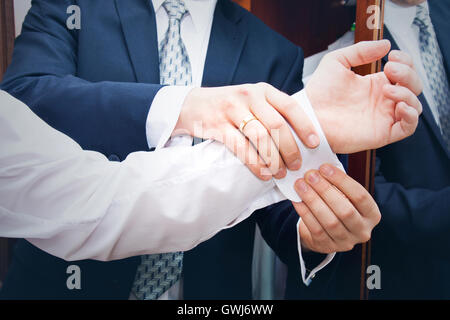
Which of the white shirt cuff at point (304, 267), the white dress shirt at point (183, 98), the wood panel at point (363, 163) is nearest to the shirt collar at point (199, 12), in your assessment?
the white dress shirt at point (183, 98)

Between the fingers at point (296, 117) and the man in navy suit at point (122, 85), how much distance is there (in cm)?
4

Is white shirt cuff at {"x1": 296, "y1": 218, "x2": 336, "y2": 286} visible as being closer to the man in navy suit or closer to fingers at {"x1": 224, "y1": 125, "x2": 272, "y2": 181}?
the man in navy suit

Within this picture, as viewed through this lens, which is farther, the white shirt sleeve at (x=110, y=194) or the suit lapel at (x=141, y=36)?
the suit lapel at (x=141, y=36)

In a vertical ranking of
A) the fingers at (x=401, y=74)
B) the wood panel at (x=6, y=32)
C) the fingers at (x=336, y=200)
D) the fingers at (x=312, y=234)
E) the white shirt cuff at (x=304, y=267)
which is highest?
the wood panel at (x=6, y=32)

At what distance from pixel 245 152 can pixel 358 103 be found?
0.66 feet

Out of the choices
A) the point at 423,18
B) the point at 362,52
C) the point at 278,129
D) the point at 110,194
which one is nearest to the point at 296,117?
the point at 278,129

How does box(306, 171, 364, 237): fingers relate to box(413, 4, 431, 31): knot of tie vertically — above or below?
below

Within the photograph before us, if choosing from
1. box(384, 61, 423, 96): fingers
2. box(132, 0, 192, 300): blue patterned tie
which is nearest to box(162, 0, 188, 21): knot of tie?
box(132, 0, 192, 300): blue patterned tie

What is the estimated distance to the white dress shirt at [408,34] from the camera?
0.63 metres

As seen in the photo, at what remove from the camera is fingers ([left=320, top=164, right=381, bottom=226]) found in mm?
521

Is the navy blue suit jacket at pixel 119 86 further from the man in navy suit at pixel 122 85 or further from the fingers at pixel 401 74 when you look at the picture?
the fingers at pixel 401 74

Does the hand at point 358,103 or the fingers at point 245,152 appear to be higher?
the hand at point 358,103

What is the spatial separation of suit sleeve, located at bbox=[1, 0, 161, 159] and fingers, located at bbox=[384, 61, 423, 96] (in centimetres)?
38

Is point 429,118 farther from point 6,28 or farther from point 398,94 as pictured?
point 6,28
